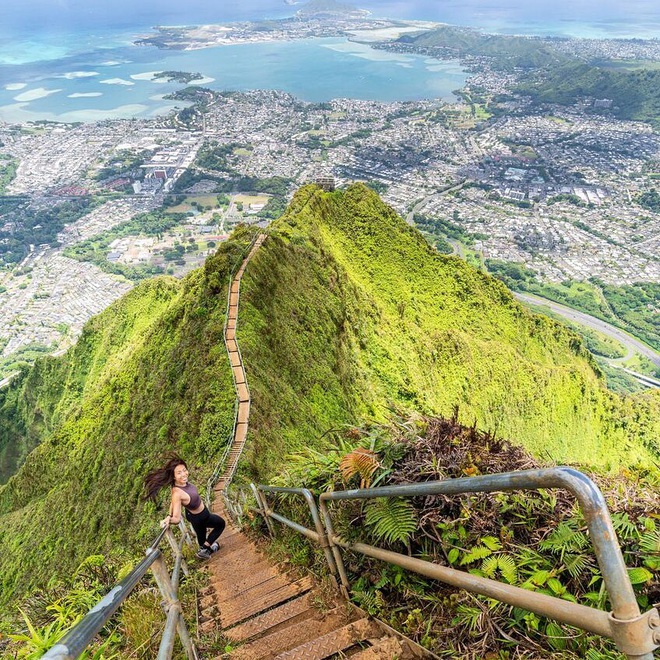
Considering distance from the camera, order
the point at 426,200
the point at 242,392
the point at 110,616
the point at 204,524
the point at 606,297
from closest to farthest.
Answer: the point at 110,616
the point at 204,524
the point at 242,392
the point at 606,297
the point at 426,200

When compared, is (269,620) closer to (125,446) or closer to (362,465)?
(362,465)

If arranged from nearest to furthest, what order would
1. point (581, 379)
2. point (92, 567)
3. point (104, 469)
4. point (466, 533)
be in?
1. point (466, 533)
2. point (92, 567)
3. point (104, 469)
4. point (581, 379)

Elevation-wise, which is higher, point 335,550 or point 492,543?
point 492,543

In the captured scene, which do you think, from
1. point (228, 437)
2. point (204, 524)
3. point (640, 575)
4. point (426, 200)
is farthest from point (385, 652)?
point (426, 200)

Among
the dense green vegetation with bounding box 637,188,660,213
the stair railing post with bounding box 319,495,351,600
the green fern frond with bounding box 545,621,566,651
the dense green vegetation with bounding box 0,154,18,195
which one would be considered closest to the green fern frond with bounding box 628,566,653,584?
the green fern frond with bounding box 545,621,566,651

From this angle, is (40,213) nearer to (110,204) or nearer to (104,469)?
(110,204)

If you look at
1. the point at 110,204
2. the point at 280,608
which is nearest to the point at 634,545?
the point at 280,608

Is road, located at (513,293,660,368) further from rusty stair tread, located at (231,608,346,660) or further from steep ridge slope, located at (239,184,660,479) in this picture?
rusty stair tread, located at (231,608,346,660)
